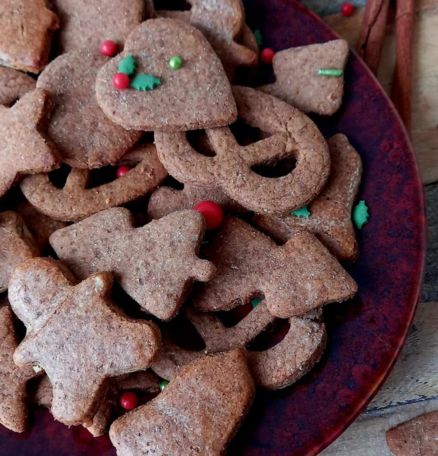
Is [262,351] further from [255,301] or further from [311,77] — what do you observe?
[311,77]

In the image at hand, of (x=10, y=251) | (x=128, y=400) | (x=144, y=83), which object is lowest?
(x=128, y=400)

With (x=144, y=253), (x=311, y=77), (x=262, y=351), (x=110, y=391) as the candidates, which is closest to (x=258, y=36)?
(x=311, y=77)

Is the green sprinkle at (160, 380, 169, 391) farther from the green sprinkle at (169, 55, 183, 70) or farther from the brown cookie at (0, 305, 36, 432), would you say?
the green sprinkle at (169, 55, 183, 70)

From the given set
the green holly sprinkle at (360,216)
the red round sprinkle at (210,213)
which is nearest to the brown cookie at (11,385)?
the red round sprinkle at (210,213)

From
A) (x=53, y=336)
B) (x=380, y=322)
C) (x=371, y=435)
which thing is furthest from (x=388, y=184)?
(x=53, y=336)

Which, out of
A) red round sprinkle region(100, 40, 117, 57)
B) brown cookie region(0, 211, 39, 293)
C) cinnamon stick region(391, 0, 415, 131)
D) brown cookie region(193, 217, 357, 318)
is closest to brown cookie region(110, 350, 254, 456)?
brown cookie region(193, 217, 357, 318)

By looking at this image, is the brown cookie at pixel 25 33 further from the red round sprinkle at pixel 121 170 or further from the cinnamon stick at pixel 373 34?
the cinnamon stick at pixel 373 34

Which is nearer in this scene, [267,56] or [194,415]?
[194,415]

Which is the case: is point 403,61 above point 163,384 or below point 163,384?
above
